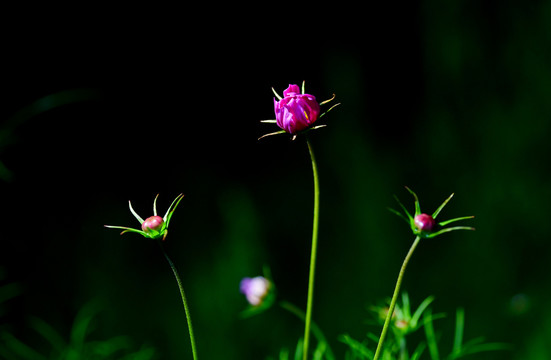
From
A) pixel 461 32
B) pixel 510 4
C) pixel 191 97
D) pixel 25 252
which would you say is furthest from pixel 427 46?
pixel 25 252

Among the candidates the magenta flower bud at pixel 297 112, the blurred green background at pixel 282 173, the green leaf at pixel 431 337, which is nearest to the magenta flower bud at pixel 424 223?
the magenta flower bud at pixel 297 112

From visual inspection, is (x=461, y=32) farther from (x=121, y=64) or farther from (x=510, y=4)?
(x=121, y=64)

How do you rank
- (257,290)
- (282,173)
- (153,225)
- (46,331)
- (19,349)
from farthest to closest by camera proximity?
(282,173) → (46,331) → (19,349) → (257,290) → (153,225)

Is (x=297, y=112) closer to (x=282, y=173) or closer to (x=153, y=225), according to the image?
(x=153, y=225)

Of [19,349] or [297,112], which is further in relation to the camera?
[19,349]

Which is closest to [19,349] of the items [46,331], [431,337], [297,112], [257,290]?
[46,331]

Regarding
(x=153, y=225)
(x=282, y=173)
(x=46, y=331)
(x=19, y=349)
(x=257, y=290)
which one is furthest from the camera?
(x=282, y=173)
